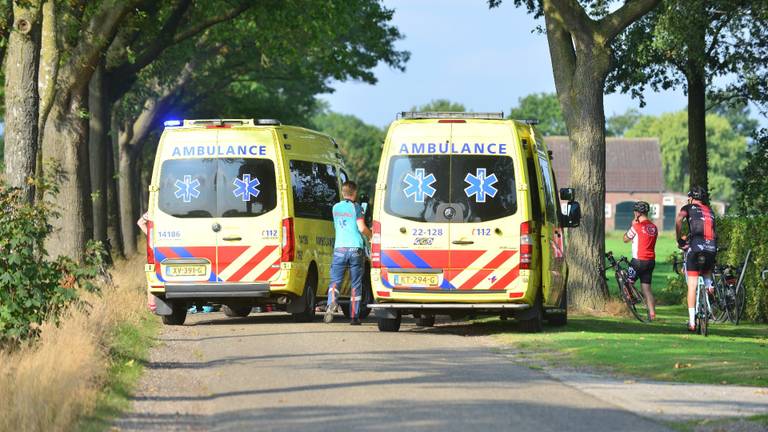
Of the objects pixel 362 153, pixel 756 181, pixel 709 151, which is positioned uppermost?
pixel 709 151

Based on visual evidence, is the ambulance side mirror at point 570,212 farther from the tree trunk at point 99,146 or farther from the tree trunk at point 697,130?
the tree trunk at point 697,130

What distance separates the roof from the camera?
450 feet

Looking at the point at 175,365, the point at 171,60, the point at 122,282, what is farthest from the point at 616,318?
the point at 171,60

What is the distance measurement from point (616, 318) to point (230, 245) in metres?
6.24

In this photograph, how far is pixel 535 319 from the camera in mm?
18156

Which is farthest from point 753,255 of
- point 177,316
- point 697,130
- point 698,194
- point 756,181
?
point 756,181

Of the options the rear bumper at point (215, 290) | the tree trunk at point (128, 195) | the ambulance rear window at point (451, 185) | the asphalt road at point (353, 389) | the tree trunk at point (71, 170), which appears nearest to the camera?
the asphalt road at point (353, 389)

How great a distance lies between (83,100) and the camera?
81.8ft

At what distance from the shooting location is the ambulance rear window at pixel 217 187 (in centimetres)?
1952

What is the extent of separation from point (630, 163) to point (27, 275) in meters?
129

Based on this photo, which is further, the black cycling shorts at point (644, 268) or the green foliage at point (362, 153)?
the green foliage at point (362, 153)

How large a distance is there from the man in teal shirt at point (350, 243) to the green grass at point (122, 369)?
248 centimetres

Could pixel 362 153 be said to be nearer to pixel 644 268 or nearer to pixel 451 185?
pixel 644 268

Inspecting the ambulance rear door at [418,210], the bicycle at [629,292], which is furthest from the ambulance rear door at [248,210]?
the bicycle at [629,292]
